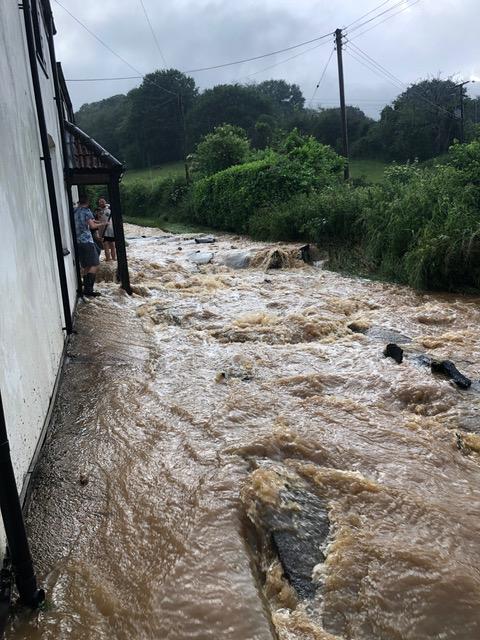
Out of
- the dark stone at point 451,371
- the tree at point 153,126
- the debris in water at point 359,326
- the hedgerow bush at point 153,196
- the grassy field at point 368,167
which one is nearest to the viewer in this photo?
the dark stone at point 451,371

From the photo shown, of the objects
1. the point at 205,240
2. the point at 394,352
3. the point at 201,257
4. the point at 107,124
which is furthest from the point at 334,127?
the point at 394,352

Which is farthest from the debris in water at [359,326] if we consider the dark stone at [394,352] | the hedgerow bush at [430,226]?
the hedgerow bush at [430,226]

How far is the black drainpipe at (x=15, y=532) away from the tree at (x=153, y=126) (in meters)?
57.1

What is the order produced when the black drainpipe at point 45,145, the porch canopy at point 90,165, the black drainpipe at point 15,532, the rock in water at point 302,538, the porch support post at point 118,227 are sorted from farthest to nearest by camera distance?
the porch support post at point 118,227
the porch canopy at point 90,165
the black drainpipe at point 45,145
the rock in water at point 302,538
the black drainpipe at point 15,532

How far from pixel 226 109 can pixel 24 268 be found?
55.6 meters

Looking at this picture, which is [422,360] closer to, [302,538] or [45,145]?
[302,538]

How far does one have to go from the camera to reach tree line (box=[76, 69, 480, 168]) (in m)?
41.9

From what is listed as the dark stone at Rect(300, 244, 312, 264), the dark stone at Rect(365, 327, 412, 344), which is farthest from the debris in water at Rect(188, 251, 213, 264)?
the dark stone at Rect(365, 327, 412, 344)

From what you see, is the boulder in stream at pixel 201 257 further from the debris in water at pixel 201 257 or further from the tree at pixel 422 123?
the tree at pixel 422 123

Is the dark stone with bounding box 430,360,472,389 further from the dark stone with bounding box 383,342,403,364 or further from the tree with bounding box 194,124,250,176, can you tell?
A: the tree with bounding box 194,124,250,176

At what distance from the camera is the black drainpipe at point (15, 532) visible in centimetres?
256

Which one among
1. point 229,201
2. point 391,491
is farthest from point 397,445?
point 229,201

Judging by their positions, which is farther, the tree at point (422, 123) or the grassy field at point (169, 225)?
the tree at point (422, 123)

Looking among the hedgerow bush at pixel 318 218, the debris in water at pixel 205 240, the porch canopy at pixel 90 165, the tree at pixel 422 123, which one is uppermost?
the tree at pixel 422 123
